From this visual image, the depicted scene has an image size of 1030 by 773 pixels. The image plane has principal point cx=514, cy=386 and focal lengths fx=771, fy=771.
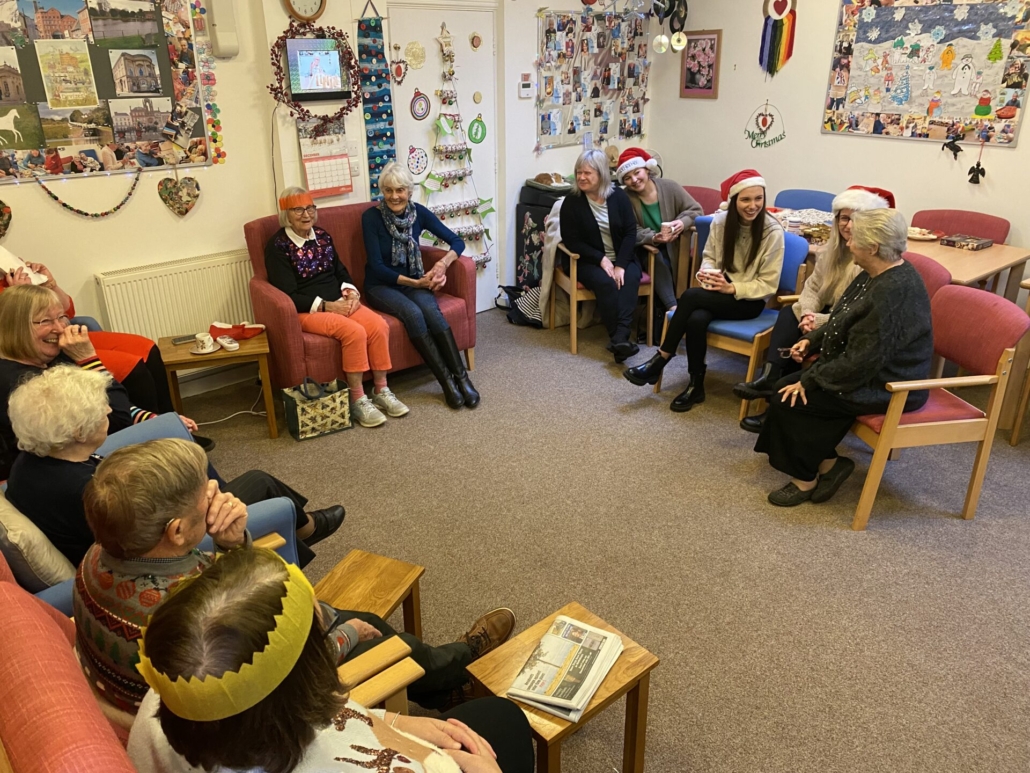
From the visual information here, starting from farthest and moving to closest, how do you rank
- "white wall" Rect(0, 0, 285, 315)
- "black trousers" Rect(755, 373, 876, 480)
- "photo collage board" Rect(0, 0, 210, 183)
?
"white wall" Rect(0, 0, 285, 315) → "photo collage board" Rect(0, 0, 210, 183) → "black trousers" Rect(755, 373, 876, 480)

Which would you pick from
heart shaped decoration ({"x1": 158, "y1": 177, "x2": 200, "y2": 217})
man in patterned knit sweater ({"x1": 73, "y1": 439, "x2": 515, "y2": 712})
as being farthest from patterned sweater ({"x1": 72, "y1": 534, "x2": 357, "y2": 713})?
heart shaped decoration ({"x1": 158, "y1": 177, "x2": 200, "y2": 217})

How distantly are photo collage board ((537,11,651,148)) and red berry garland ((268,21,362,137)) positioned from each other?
4.83 ft

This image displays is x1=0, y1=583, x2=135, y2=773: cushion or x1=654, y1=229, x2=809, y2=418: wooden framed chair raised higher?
x1=0, y1=583, x2=135, y2=773: cushion


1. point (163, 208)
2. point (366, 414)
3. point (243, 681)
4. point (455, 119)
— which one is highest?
point (455, 119)

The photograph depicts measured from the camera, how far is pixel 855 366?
2.84 m

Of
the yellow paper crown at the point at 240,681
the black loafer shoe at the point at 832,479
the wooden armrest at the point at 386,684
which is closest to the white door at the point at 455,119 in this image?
the black loafer shoe at the point at 832,479

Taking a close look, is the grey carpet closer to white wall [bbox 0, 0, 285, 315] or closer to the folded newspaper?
the folded newspaper

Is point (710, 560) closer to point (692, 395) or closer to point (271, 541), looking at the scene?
point (692, 395)

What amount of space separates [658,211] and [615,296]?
0.64 meters

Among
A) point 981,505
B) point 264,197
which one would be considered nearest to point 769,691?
point 981,505

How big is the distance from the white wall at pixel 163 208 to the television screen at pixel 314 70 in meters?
0.13

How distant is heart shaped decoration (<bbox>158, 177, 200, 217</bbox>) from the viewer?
147 inches

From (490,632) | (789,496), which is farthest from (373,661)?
(789,496)

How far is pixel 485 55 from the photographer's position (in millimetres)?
4797
